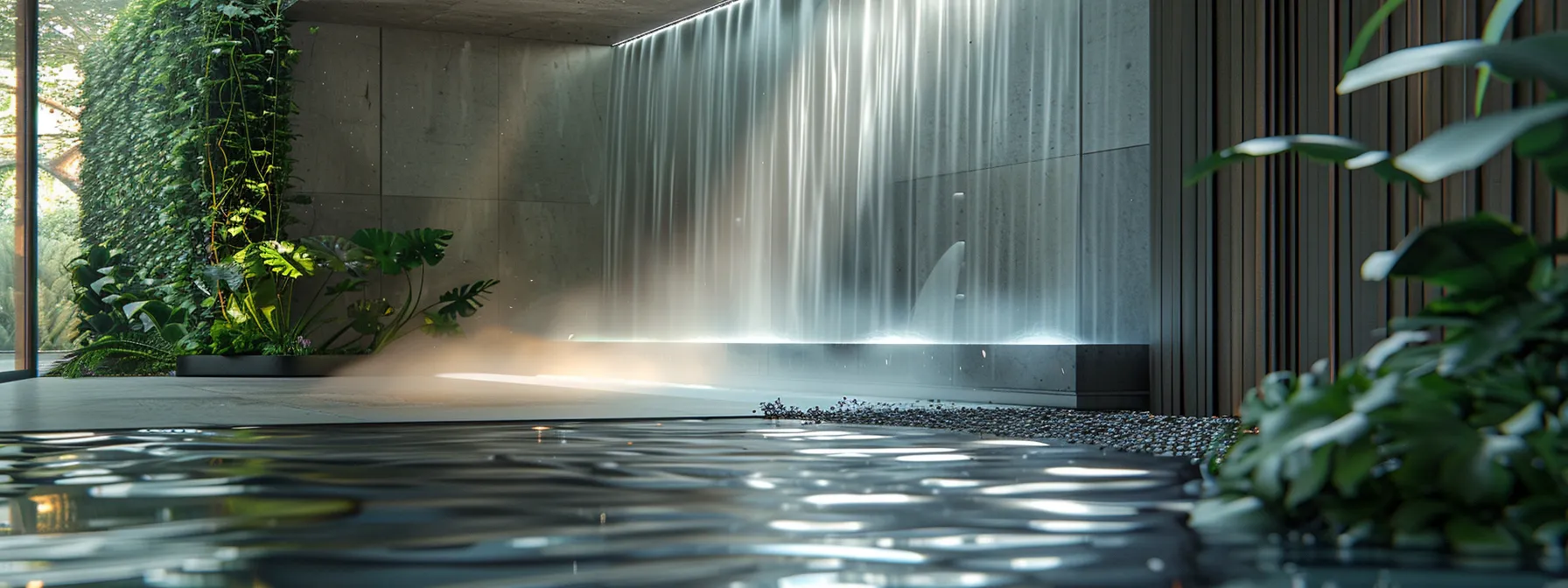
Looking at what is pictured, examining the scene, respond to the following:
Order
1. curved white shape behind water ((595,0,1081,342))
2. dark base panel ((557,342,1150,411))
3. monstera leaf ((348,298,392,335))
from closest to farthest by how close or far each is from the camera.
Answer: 1. dark base panel ((557,342,1150,411))
2. curved white shape behind water ((595,0,1081,342))
3. monstera leaf ((348,298,392,335))

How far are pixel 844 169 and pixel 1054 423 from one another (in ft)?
12.6

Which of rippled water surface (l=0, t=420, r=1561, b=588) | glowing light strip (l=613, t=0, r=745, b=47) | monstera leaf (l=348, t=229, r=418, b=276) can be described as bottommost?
rippled water surface (l=0, t=420, r=1561, b=588)

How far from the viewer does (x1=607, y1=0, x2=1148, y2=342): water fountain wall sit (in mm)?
6250

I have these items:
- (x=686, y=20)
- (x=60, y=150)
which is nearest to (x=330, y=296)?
(x=60, y=150)

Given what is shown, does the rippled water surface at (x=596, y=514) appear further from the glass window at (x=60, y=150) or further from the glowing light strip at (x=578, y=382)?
the glass window at (x=60, y=150)

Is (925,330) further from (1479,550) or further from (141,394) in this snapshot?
(1479,550)

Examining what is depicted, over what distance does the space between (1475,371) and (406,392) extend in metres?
5.02

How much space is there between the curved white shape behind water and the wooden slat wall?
→ 1058mm

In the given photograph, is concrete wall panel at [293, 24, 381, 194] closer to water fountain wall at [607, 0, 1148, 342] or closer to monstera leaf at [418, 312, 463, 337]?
monstera leaf at [418, 312, 463, 337]

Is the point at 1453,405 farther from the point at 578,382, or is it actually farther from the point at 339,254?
the point at 339,254

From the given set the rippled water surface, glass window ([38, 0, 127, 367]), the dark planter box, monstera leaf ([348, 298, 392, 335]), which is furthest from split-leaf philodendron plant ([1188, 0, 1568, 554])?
glass window ([38, 0, 127, 367])

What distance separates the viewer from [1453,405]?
1.77 m

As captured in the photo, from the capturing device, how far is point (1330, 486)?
1.85 meters

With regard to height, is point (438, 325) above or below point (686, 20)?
below
